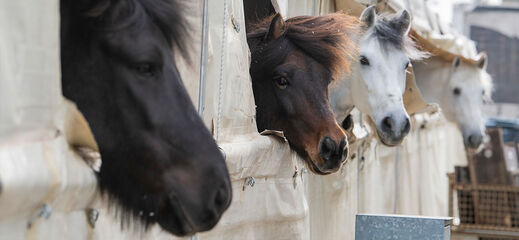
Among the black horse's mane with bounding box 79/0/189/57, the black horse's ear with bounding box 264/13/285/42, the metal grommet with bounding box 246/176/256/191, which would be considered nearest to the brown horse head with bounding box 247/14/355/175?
the black horse's ear with bounding box 264/13/285/42

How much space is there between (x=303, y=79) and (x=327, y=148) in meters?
0.45

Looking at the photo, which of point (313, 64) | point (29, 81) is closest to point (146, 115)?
point (29, 81)

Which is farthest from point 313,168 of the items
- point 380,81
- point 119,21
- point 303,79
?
point 119,21

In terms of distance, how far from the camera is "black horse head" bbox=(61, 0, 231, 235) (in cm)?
226

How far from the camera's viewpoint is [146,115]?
2.29m

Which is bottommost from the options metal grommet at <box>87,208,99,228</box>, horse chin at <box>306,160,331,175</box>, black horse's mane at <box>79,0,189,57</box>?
horse chin at <box>306,160,331,175</box>

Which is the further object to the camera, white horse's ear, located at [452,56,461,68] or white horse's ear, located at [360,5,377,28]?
white horse's ear, located at [452,56,461,68]

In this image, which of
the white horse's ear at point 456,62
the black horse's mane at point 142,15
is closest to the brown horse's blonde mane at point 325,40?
the black horse's mane at point 142,15

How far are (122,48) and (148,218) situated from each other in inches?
19.3

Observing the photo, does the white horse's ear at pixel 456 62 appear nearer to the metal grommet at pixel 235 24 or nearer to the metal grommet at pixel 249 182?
the metal grommet at pixel 235 24

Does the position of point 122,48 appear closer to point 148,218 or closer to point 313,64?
point 148,218

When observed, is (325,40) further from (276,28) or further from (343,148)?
(343,148)

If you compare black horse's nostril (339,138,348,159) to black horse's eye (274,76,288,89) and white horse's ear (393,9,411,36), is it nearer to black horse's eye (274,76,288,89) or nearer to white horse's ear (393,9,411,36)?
black horse's eye (274,76,288,89)

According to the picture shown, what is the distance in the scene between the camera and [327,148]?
14.2 feet
